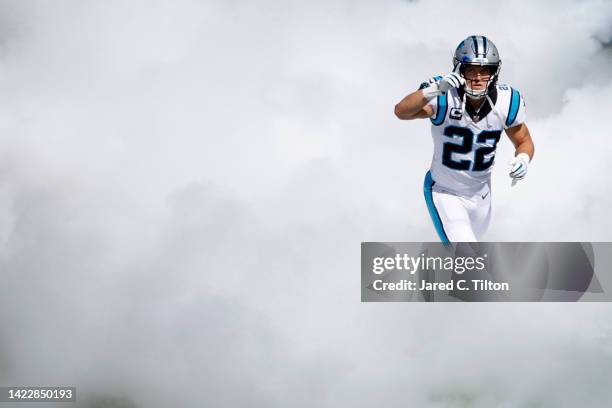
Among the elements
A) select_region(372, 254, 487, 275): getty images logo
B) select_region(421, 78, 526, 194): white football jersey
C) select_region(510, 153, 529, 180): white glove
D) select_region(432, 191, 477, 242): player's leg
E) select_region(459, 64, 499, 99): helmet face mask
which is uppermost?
select_region(459, 64, 499, 99): helmet face mask

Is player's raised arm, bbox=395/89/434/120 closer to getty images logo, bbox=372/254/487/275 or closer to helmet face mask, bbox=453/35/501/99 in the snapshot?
helmet face mask, bbox=453/35/501/99

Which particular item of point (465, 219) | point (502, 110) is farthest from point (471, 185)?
point (502, 110)

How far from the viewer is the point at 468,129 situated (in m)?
11.2

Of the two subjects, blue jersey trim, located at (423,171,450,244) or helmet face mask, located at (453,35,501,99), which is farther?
blue jersey trim, located at (423,171,450,244)

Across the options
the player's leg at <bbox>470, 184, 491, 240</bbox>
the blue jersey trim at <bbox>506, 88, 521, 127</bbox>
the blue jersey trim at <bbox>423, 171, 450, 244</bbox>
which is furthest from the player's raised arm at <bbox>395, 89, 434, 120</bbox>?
the player's leg at <bbox>470, 184, 491, 240</bbox>

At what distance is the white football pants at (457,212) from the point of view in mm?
11922

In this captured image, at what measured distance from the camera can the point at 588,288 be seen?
13.1m

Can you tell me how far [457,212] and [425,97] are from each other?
2128 millimetres

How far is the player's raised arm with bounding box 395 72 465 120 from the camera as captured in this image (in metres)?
10.2

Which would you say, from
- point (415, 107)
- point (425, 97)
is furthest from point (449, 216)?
point (425, 97)

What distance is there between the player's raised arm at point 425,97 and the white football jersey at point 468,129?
0.16 meters

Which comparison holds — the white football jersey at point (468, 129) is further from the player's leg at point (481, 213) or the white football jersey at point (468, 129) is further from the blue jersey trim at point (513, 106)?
the player's leg at point (481, 213)

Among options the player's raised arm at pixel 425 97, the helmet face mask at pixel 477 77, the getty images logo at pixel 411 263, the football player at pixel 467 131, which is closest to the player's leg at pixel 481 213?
the football player at pixel 467 131

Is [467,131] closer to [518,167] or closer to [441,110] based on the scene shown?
[441,110]
